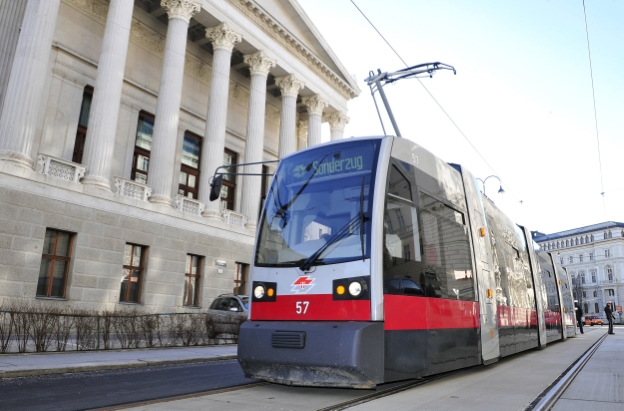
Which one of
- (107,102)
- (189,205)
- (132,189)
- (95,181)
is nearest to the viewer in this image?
(95,181)

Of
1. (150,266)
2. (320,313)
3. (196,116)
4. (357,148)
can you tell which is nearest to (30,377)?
(320,313)

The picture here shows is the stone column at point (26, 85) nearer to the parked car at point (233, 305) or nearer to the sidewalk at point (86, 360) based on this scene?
the parked car at point (233, 305)

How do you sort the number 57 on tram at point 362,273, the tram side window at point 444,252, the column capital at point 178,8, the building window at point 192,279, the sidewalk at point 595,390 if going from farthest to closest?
the column capital at point 178,8, the building window at point 192,279, the tram side window at point 444,252, the number 57 on tram at point 362,273, the sidewalk at point 595,390

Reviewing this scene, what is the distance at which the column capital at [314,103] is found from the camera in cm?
3559

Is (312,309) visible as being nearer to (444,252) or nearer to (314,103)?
(444,252)

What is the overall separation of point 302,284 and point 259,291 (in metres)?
0.79

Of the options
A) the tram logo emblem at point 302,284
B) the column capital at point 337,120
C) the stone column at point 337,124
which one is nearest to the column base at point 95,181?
the tram logo emblem at point 302,284

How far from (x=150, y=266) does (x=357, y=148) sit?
17.9 meters

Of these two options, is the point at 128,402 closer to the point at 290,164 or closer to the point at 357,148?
the point at 290,164

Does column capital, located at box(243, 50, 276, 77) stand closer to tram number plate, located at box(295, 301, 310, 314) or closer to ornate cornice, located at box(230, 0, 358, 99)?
ornate cornice, located at box(230, 0, 358, 99)

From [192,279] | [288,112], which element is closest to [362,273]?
[192,279]

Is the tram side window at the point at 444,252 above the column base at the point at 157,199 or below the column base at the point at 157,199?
below

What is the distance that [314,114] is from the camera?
35.6m

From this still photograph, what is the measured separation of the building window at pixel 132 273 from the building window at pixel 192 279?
2.63 meters
